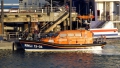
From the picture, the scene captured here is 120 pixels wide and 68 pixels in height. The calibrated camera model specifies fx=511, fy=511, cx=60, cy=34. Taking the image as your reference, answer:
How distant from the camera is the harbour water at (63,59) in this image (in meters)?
43.1

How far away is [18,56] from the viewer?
1897 inches

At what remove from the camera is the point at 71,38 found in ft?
170

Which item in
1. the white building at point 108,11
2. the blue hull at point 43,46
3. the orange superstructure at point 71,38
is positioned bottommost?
the blue hull at point 43,46

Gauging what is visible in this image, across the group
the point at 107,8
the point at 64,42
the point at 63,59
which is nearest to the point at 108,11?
the point at 107,8

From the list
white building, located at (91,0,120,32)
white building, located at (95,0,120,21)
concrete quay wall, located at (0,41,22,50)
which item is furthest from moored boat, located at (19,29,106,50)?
white building, located at (95,0,120,21)

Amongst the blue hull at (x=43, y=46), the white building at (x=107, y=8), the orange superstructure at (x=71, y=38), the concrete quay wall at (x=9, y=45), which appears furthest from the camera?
the white building at (x=107, y=8)

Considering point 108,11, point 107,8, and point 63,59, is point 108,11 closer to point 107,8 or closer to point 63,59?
point 107,8

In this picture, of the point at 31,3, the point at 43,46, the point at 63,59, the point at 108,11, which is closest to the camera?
the point at 63,59

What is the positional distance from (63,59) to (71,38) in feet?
19.2

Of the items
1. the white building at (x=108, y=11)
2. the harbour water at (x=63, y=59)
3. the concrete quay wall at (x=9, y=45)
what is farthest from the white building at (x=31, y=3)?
the harbour water at (x=63, y=59)

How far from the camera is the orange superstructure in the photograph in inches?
2036

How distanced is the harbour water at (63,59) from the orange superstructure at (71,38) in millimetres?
1052

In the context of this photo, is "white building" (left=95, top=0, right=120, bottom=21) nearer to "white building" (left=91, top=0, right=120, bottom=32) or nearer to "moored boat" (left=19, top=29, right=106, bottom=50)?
"white building" (left=91, top=0, right=120, bottom=32)

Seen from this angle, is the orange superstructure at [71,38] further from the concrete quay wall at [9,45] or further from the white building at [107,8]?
the white building at [107,8]
